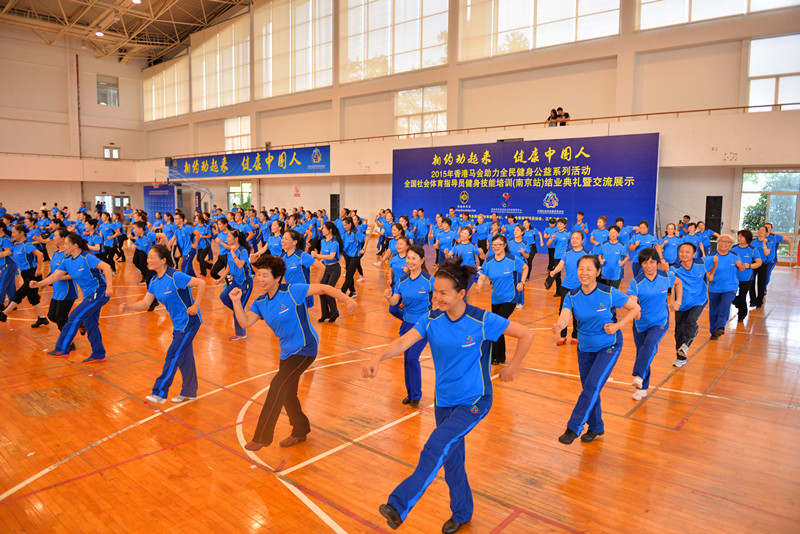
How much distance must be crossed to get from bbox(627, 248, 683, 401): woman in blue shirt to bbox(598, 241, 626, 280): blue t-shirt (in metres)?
3.30

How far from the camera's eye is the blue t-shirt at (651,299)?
5680mm

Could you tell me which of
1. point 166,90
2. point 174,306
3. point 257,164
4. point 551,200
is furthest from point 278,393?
point 166,90

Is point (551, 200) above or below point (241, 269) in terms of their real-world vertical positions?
above

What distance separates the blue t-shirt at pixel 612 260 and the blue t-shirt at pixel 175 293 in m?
6.97

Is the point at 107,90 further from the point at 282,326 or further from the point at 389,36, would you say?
the point at 282,326

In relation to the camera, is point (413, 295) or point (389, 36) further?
point (389, 36)

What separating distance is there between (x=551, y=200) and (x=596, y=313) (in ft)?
54.3

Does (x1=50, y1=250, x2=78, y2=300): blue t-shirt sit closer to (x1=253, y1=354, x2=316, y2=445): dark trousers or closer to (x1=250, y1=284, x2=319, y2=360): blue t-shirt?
(x1=250, y1=284, x2=319, y2=360): blue t-shirt

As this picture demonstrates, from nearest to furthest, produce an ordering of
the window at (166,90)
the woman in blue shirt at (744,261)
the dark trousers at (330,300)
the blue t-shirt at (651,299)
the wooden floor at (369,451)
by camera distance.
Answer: the wooden floor at (369,451) → the blue t-shirt at (651,299) → the woman in blue shirt at (744,261) → the dark trousers at (330,300) → the window at (166,90)

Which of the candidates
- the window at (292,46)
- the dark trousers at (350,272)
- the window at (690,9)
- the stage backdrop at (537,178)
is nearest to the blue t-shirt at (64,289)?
the dark trousers at (350,272)

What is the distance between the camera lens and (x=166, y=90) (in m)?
38.9

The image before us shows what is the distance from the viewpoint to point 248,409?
560 cm

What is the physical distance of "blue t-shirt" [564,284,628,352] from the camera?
179 inches

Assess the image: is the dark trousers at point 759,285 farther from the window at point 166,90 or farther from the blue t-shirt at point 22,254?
the window at point 166,90
